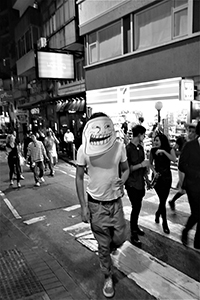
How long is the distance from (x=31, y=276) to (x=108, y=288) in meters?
1.17

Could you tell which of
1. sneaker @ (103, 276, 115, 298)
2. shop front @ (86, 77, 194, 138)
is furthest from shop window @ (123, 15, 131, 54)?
sneaker @ (103, 276, 115, 298)

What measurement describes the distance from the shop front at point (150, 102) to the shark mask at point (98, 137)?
6.58 meters

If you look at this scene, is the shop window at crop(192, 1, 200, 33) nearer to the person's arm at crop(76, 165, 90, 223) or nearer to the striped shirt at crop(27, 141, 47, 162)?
the striped shirt at crop(27, 141, 47, 162)

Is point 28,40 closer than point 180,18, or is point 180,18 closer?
point 180,18

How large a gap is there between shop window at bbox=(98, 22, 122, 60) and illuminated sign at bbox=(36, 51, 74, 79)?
4177 mm

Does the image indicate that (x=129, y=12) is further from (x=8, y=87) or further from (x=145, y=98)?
(x=8, y=87)

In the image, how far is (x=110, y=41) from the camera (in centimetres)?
1397

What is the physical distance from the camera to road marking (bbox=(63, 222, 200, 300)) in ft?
11.4

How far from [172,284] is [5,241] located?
320cm

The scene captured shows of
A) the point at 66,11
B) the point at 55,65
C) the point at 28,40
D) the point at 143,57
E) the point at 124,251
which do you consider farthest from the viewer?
the point at 28,40

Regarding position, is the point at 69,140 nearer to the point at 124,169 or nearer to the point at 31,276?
the point at 31,276

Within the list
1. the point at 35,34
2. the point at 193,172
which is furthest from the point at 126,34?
the point at 35,34

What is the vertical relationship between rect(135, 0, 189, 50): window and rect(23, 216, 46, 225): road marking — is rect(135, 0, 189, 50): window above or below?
above

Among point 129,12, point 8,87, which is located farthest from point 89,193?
point 8,87
